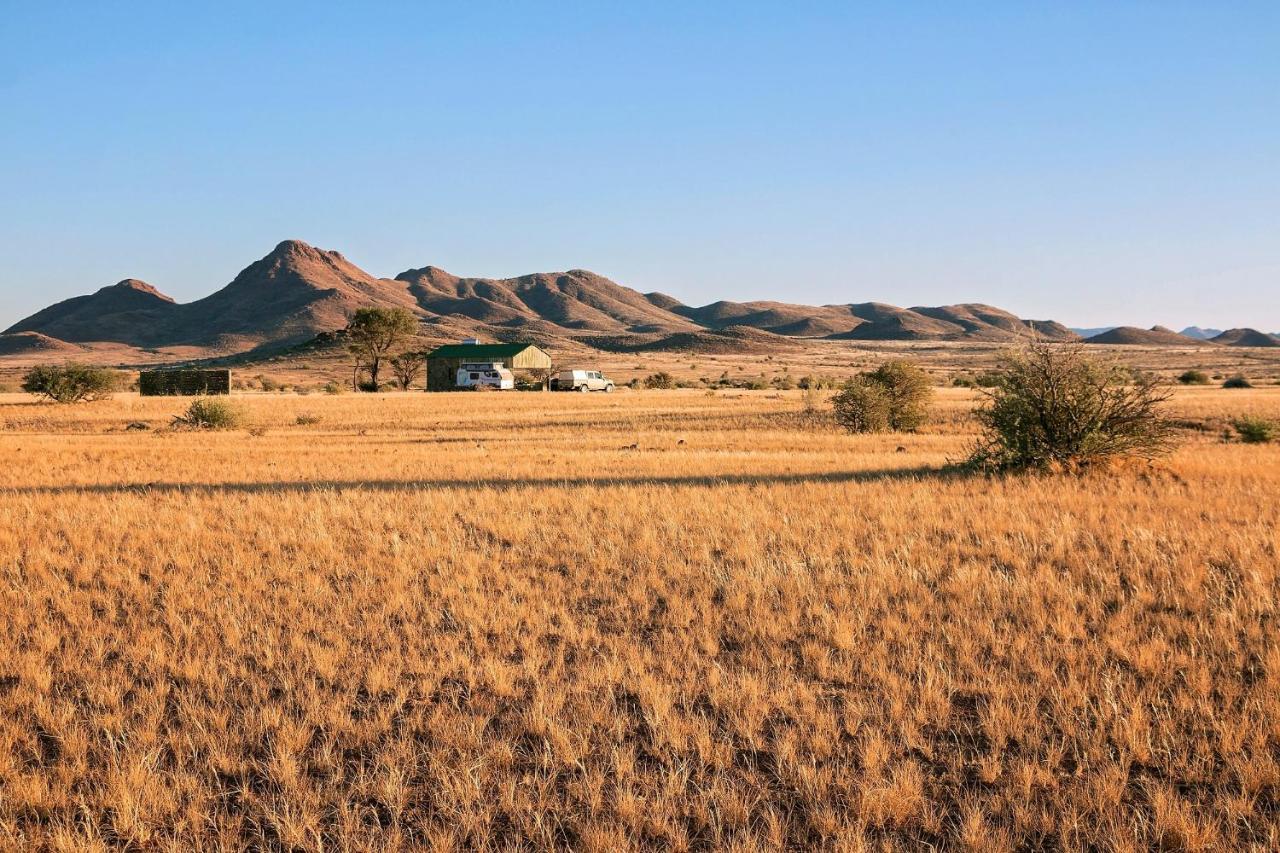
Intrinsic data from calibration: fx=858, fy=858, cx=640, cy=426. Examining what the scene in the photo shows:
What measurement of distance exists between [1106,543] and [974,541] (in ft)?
4.48

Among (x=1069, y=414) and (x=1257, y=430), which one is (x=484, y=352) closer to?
(x=1257, y=430)

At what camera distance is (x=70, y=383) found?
46.3 meters

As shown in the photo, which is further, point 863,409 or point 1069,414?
point 863,409

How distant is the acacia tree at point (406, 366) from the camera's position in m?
87.1

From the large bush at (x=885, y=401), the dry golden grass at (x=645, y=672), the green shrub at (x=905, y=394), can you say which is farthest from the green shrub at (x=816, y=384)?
the dry golden grass at (x=645, y=672)

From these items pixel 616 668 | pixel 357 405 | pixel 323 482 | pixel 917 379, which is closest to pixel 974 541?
pixel 616 668

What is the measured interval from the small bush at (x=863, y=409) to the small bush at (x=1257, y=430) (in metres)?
11.1

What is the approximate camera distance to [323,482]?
53.4ft

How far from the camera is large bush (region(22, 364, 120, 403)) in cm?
4600

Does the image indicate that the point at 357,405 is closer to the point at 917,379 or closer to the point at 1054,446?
the point at 917,379

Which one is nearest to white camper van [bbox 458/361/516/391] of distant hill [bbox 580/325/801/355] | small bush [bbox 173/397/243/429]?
small bush [bbox 173/397/243/429]

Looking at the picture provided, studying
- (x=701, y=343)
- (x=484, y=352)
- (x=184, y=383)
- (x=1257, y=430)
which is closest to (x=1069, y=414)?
(x=1257, y=430)

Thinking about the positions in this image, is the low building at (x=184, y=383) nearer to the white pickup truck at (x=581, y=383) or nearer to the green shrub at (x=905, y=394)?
the white pickup truck at (x=581, y=383)

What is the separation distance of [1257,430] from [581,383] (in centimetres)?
4662
